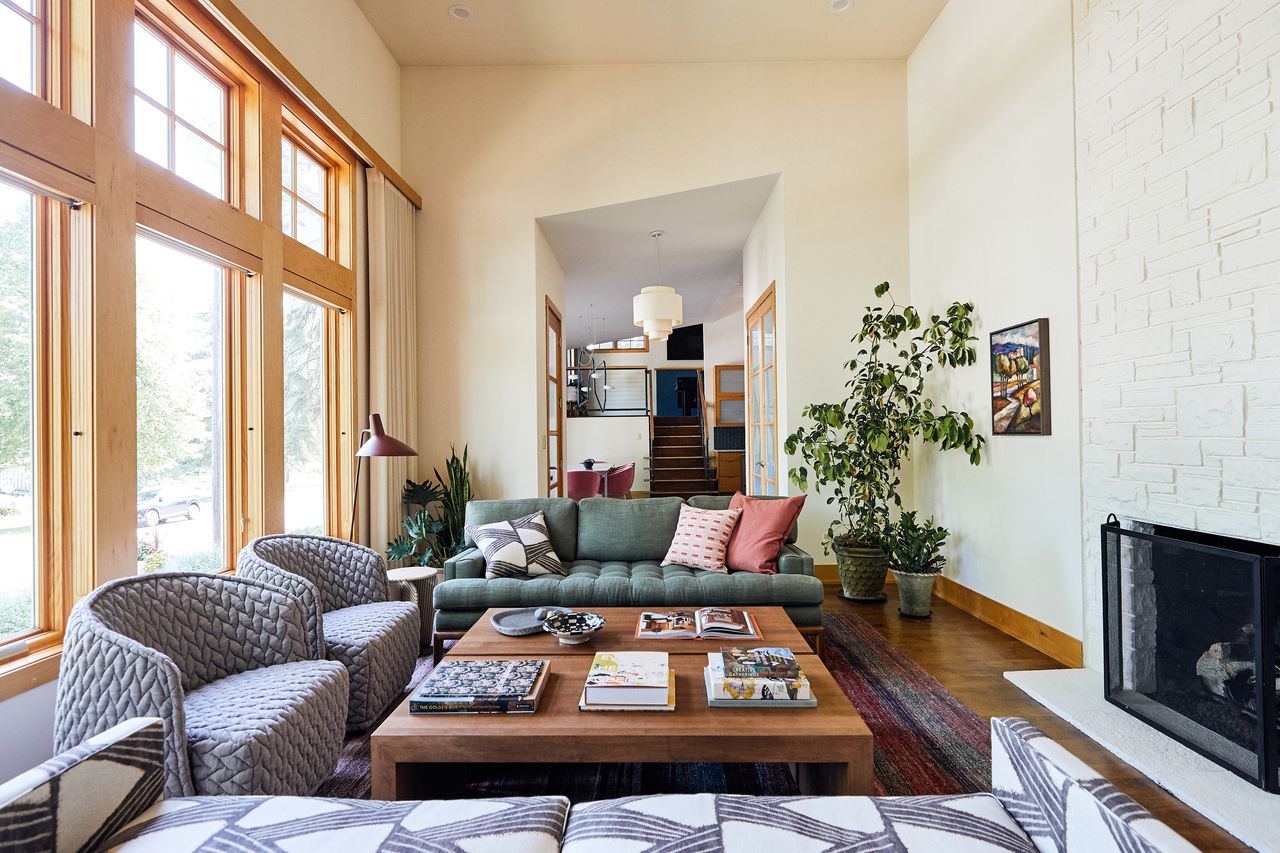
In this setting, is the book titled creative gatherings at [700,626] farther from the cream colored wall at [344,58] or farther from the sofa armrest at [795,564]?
the cream colored wall at [344,58]

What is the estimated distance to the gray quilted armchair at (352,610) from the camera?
2369mm

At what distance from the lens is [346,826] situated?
3.84ft

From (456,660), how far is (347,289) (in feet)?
9.79

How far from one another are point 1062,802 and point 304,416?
13.1 feet

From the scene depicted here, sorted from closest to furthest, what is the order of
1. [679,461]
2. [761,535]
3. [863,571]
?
[761,535] < [863,571] < [679,461]

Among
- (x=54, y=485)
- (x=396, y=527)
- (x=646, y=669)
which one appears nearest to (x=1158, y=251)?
(x=646, y=669)

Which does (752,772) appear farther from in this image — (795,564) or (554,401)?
(554,401)

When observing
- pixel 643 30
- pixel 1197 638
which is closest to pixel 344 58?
pixel 643 30

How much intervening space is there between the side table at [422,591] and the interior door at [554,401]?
2.27m

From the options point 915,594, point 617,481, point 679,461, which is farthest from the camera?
point 679,461

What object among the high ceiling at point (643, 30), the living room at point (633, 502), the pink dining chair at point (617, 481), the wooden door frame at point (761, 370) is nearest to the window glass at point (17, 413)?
the living room at point (633, 502)

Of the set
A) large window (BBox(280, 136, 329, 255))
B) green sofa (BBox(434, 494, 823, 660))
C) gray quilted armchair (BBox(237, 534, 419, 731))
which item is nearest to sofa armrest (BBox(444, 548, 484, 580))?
green sofa (BBox(434, 494, 823, 660))

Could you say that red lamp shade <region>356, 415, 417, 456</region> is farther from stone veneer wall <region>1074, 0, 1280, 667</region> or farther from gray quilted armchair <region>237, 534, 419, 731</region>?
stone veneer wall <region>1074, 0, 1280, 667</region>

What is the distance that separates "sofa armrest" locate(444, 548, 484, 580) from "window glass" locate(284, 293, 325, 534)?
1.03m
